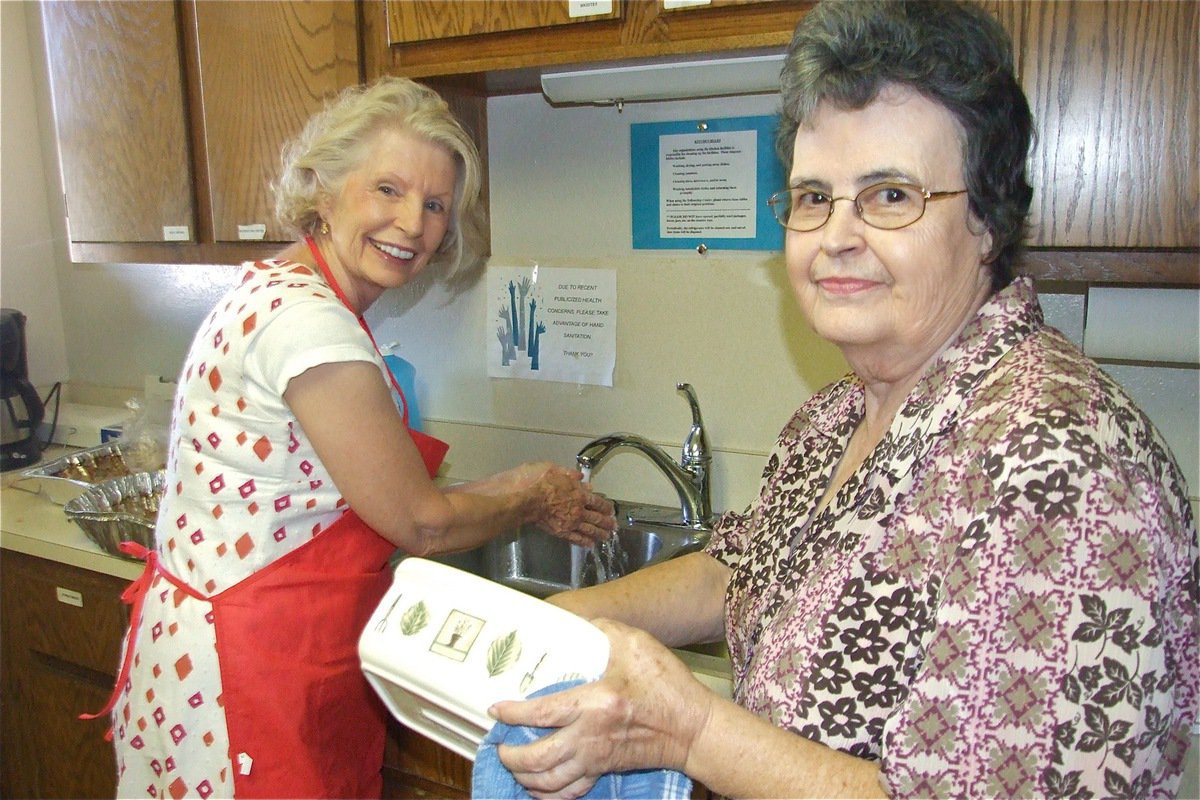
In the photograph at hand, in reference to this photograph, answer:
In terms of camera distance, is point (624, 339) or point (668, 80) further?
point (624, 339)

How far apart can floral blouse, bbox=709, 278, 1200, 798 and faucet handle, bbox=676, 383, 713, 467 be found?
0.81 m

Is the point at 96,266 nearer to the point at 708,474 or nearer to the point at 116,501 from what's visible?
the point at 116,501

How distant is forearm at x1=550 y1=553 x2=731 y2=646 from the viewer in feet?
3.56

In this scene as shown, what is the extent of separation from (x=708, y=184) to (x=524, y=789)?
3.81 feet

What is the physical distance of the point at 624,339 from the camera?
1.77 metres

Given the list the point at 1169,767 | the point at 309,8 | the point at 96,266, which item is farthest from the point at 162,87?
the point at 1169,767

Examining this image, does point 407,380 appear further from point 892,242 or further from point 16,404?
point 892,242

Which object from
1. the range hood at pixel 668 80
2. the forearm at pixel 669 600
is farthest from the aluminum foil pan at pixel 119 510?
the range hood at pixel 668 80

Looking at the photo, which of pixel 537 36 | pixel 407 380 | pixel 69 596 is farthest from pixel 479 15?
pixel 69 596

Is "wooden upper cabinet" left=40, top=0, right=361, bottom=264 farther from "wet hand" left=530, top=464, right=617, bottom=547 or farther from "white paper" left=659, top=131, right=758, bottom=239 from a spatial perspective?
"wet hand" left=530, top=464, right=617, bottom=547

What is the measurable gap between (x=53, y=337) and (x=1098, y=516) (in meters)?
2.87

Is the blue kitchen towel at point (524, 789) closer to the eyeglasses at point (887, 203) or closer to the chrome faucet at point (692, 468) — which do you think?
the eyeglasses at point (887, 203)

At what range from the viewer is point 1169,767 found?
74 centimetres

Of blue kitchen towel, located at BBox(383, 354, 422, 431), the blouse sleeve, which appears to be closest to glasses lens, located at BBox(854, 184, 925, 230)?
the blouse sleeve
